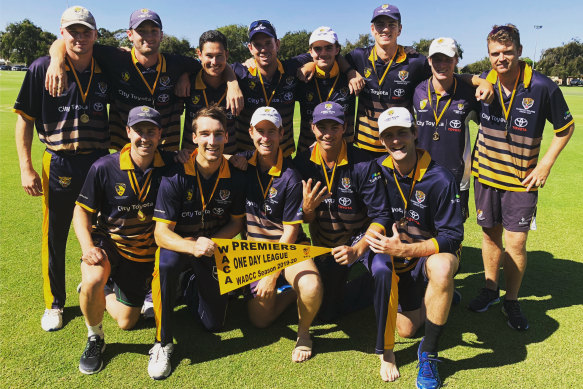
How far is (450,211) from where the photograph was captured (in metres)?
3.84

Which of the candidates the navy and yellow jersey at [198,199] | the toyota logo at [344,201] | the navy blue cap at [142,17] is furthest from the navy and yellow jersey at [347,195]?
the navy blue cap at [142,17]

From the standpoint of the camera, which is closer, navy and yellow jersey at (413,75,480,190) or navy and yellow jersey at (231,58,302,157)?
navy and yellow jersey at (413,75,480,190)

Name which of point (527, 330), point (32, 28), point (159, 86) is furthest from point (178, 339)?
point (32, 28)

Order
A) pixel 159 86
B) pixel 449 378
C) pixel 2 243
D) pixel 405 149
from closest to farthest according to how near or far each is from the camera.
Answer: pixel 449 378 < pixel 405 149 < pixel 159 86 < pixel 2 243

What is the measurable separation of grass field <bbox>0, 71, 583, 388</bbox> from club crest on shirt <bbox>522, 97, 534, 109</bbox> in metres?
2.22

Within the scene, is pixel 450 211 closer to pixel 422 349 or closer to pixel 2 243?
pixel 422 349

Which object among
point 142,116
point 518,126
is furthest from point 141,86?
point 518,126

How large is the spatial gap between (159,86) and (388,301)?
3.36m

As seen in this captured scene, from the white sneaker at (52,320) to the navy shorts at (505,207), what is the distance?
450cm

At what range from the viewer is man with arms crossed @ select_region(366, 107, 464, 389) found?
363 cm

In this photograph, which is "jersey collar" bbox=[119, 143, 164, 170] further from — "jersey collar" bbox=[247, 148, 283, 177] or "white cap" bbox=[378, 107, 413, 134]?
"white cap" bbox=[378, 107, 413, 134]

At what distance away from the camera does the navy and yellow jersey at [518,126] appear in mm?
4395

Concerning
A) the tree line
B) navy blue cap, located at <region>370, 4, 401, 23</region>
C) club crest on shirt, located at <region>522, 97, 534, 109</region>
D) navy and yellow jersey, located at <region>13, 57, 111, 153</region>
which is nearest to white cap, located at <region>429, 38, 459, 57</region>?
navy blue cap, located at <region>370, 4, 401, 23</region>

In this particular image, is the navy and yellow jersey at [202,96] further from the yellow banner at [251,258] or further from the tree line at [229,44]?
the tree line at [229,44]
